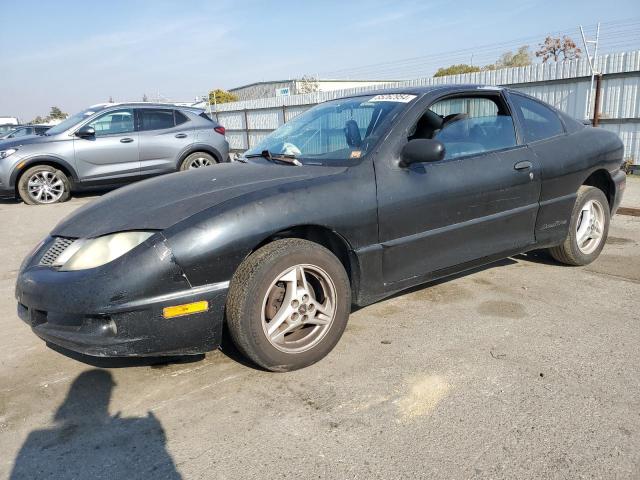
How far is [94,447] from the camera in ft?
7.49

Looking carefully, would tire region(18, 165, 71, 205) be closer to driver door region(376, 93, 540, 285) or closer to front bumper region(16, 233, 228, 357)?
front bumper region(16, 233, 228, 357)

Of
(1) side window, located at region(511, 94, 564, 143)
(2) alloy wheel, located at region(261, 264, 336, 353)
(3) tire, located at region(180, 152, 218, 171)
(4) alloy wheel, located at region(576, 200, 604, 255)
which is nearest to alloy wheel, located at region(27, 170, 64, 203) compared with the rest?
(3) tire, located at region(180, 152, 218, 171)

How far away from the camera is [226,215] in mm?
2645

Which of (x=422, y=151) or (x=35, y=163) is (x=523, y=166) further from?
(x=35, y=163)

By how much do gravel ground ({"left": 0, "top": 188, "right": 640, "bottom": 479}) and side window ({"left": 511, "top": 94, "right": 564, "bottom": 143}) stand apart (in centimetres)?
133

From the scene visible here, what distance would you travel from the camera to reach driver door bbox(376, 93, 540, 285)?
10.6ft

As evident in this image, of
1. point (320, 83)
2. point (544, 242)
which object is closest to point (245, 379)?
point (544, 242)

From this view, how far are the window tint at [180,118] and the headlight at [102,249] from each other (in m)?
7.67

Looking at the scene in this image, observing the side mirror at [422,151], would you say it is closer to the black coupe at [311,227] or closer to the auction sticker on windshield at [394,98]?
the black coupe at [311,227]

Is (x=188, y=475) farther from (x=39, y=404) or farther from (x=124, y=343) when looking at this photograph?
(x=39, y=404)

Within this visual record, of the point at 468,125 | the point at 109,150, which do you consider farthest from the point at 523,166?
the point at 109,150

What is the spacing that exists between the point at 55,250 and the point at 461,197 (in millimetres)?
2471

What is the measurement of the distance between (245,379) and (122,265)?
0.89m

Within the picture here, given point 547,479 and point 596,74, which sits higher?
point 596,74
